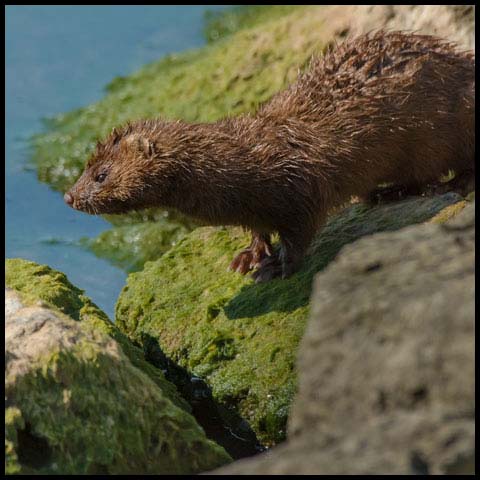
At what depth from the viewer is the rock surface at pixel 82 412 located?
4902mm

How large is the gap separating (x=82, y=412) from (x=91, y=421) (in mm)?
57

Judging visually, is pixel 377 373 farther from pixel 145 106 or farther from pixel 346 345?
pixel 145 106

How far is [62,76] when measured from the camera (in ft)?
49.4

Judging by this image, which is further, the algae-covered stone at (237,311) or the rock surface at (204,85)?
the rock surface at (204,85)

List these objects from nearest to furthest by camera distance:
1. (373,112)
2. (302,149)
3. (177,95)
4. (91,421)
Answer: (91,421)
(302,149)
(373,112)
(177,95)

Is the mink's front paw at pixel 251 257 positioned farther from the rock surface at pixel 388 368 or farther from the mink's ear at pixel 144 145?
the rock surface at pixel 388 368

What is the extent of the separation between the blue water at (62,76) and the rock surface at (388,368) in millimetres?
6525

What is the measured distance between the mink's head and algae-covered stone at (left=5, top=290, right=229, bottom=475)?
8.14ft

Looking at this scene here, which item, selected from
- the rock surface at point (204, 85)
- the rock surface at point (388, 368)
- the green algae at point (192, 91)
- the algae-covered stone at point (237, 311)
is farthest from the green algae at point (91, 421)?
the green algae at point (192, 91)

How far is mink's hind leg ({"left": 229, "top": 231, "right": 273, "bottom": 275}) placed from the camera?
8.28m

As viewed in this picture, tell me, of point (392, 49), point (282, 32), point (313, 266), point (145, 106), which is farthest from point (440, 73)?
point (145, 106)

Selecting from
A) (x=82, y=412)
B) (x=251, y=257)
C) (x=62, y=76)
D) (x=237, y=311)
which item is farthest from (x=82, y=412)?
(x=62, y=76)

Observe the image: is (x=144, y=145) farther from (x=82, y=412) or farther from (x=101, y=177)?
(x=82, y=412)

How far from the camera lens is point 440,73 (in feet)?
27.7
